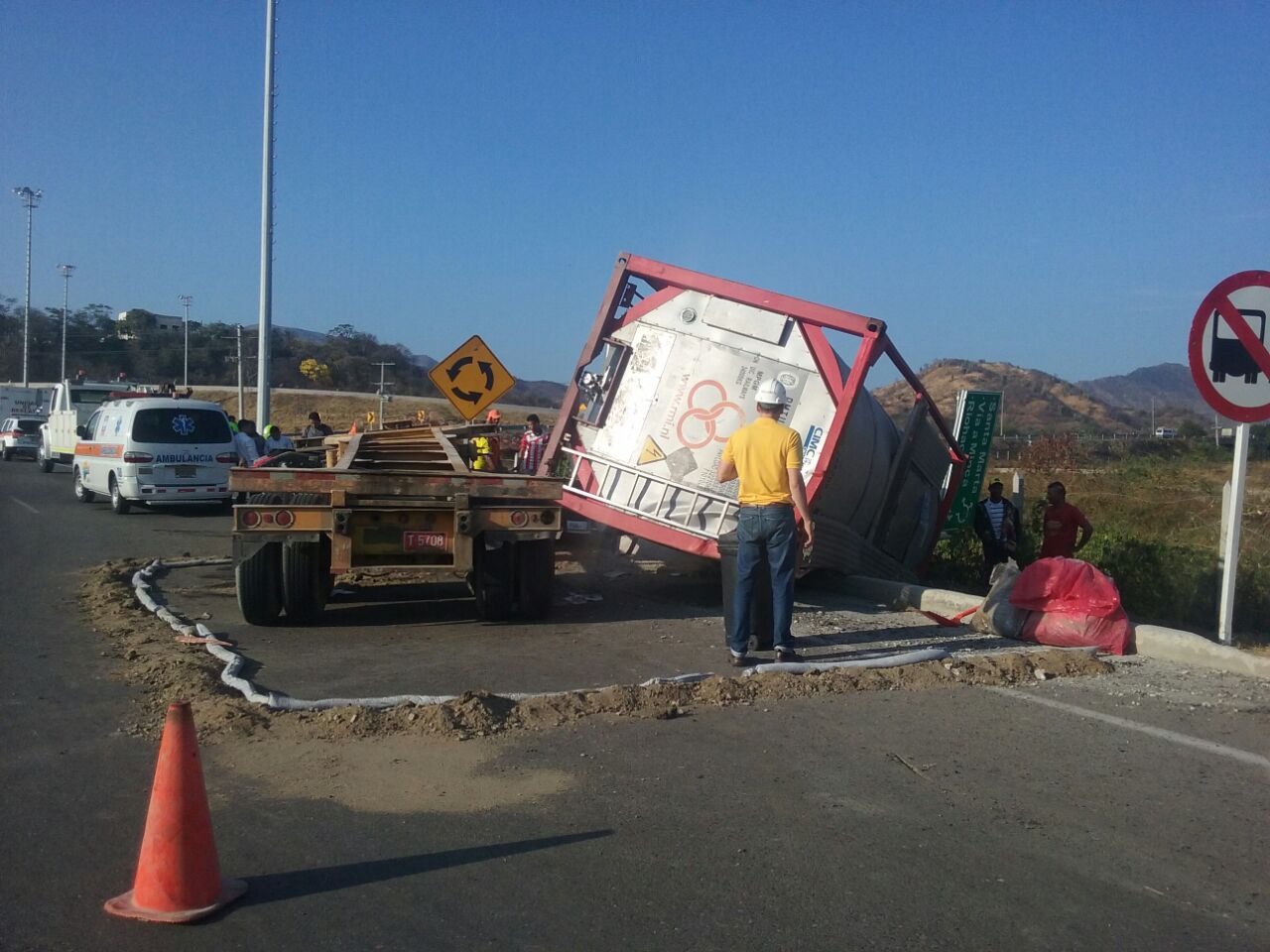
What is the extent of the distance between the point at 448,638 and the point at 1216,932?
553cm

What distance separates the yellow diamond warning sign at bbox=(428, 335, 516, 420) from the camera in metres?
14.4

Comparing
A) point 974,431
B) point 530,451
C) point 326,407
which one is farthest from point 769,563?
point 326,407

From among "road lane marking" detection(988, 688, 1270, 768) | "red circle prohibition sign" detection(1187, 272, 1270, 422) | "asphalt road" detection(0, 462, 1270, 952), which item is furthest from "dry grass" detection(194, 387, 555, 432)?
"asphalt road" detection(0, 462, 1270, 952)

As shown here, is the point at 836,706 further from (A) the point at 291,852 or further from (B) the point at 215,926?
(B) the point at 215,926

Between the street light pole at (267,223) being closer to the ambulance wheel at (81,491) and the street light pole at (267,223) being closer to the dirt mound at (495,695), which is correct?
the ambulance wheel at (81,491)

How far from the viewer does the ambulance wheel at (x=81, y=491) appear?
2091 centimetres

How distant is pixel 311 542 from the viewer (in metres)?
8.37

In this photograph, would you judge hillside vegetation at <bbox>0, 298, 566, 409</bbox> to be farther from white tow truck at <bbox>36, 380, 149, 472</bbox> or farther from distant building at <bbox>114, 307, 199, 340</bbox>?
white tow truck at <bbox>36, 380, 149, 472</bbox>

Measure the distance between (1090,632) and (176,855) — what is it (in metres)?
6.28

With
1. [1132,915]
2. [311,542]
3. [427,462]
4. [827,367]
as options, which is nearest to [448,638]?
[311,542]

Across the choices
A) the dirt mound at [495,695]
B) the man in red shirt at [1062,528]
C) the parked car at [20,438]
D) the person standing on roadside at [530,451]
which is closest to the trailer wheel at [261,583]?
the dirt mound at [495,695]

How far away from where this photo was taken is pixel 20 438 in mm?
39562

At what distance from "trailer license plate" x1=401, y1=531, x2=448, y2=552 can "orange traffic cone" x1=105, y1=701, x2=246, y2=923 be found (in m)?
4.57

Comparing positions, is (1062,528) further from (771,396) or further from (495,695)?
(495,695)
